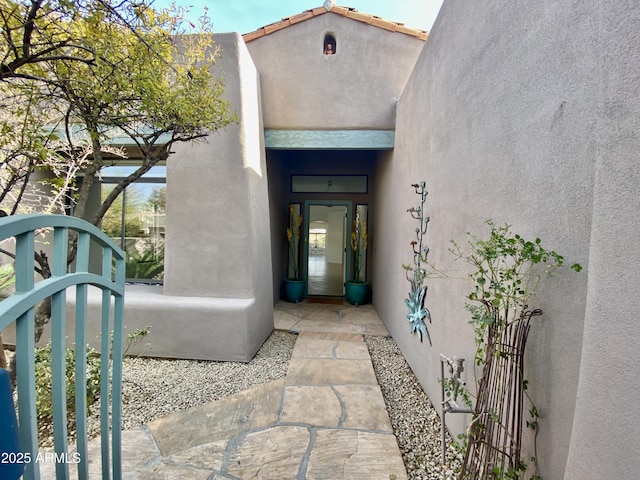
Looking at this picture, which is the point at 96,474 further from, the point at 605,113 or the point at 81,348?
the point at 605,113

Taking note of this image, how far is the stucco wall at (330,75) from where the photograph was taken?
455cm

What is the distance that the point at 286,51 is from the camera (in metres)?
4.65

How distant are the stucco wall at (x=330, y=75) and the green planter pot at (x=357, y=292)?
323 cm

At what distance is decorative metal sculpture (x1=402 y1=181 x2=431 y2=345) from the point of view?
2.91m

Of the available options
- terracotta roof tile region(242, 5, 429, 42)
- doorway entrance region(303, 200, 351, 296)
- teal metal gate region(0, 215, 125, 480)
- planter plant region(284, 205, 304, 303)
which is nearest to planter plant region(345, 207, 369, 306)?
doorway entrance region(303, 200, 351, 296)

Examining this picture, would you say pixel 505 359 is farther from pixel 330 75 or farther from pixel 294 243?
pixel 294 243

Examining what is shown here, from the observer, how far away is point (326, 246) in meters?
7.12

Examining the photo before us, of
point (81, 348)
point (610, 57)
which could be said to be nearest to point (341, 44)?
point (610, 57)

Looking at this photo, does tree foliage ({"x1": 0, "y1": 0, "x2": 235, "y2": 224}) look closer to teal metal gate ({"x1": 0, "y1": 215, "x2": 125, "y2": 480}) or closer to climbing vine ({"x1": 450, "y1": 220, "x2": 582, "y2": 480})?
teal metal gate ({"x1": 0, "y1": 215, "x2": 125, "y2": 480})

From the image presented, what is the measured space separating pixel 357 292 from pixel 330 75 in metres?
4.16

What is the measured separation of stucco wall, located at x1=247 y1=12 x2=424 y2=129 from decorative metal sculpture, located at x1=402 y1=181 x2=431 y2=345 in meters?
2.06

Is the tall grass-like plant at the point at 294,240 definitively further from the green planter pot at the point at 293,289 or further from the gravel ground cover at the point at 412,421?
the gravel ground cover at the point at 412,421

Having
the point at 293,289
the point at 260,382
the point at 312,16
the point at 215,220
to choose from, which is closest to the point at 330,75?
the point at 312,16

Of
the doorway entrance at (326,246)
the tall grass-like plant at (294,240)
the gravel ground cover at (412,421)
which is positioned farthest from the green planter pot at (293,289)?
the gravel ground cover at (412,421)
